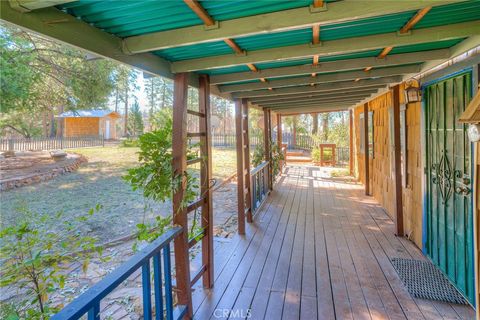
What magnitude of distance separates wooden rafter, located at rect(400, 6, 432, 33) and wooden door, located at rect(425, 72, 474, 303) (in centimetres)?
97

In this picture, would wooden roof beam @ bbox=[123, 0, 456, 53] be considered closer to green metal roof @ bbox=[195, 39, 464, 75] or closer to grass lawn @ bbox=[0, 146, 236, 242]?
green metal roof @ bbox=[195, 39, 464, 75]

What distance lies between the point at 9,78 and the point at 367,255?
722 cm

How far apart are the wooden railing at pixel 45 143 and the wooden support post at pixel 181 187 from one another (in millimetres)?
14148

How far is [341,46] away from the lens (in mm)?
1897

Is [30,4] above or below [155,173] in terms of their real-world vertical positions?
above

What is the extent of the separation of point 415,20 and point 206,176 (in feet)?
6.25

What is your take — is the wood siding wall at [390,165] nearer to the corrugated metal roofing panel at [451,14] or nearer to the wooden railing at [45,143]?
the corrugated metal roofing panel at [451,14]

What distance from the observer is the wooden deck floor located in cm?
225

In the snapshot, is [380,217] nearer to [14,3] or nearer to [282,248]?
[282,248]

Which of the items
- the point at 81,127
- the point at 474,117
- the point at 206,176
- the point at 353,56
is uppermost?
the point at 81,127

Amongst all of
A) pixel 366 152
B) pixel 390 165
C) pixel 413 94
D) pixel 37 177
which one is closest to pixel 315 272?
pixel 413 94

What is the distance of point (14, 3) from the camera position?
110cm

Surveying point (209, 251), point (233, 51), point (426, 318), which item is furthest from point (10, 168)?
point (426, 318)

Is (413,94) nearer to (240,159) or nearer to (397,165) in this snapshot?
(397,165)
